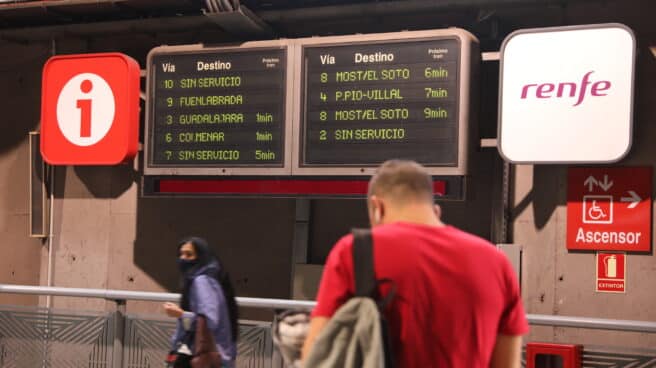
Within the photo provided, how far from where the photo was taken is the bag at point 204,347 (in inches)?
221

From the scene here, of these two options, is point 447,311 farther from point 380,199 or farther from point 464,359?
point 380,199

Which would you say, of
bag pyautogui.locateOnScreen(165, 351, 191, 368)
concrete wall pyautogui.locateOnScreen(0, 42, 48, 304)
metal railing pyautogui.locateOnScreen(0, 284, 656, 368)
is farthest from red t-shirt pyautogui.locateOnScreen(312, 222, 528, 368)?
concrete wall pyautogui.locateOnScreen(0, 42, 48, 304)

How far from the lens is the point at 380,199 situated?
2.86 m

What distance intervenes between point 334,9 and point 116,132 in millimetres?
2601

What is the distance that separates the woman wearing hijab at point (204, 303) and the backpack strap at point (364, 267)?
315 cm

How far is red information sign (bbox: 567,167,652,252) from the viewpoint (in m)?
7.43

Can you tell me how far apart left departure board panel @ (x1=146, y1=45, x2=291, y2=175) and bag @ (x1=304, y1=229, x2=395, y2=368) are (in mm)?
5484

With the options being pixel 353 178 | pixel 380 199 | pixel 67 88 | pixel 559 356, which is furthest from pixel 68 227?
pixel 380 199

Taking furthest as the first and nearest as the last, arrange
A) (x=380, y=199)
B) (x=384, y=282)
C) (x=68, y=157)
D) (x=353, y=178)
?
1. (x=68, y=157)
2. (x=353, y=178)
3. (x=380, y=199)
4. (x=384, y=282)

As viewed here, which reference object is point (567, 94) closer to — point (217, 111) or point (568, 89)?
point (568, 89)

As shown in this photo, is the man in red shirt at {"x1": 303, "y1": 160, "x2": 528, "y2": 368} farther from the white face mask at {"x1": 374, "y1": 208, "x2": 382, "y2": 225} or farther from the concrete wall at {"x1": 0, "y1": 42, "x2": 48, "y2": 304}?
the concrete wall at {"x1": 0, "y1": 42, "x2": 48, "y2": 304}

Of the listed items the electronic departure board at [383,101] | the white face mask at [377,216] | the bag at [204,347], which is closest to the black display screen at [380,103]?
the electronic departure board at [383,101]

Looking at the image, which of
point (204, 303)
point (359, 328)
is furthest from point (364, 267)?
point (204, 303)

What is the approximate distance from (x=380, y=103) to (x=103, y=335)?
3222mm
